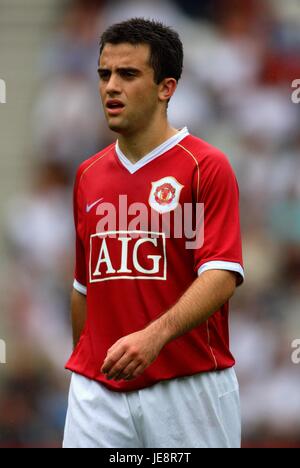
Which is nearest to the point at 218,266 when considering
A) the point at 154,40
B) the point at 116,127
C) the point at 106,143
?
the point at 116,127

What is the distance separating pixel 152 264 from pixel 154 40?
2.62 feet

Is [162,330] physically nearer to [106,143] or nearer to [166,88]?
[166,88]

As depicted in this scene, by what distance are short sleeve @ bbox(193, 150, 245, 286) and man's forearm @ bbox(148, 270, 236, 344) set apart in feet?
0.15

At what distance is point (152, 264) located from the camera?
10.6 ft

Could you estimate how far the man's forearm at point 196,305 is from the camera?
2959 millimetres

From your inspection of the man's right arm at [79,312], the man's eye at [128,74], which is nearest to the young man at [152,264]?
the man's eye at [128,74]

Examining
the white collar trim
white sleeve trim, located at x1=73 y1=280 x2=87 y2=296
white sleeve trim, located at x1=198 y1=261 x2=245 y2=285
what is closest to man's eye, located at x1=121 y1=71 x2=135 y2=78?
the white collar trim

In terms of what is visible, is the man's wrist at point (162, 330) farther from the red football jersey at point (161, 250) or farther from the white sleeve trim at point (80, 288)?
the white sleeve trim at point (80, 288)

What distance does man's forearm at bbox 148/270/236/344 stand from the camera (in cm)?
296

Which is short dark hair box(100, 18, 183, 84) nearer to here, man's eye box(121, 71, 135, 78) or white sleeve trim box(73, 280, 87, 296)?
man's eye box(121, 71, 135, 78)

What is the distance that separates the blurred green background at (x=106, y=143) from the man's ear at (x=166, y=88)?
Answer: 255cm
